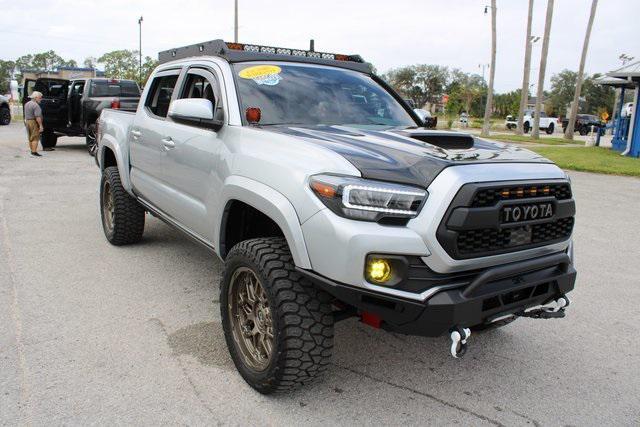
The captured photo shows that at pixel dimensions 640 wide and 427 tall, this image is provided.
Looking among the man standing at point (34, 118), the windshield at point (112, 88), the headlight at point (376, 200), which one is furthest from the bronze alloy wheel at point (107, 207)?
the man standing at point (34, 118)

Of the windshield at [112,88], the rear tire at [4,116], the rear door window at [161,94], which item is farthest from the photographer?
the rear tire at [4,116]

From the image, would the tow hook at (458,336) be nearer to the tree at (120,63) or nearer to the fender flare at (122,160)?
the fender flare at (122,160)

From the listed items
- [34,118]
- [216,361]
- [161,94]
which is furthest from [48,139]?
[216,361]

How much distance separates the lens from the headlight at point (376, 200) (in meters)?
2.53

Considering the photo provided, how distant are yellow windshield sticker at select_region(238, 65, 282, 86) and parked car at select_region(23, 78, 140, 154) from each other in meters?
11.0

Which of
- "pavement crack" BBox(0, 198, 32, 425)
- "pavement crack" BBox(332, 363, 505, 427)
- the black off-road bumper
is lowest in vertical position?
"pavement crack" BBox(0, 198, 32, 425)

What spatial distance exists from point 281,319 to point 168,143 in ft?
7.10

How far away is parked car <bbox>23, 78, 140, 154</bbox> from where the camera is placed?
14.3 metres

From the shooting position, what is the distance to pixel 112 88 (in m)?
15.0

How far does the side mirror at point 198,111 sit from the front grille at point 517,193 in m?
1.77

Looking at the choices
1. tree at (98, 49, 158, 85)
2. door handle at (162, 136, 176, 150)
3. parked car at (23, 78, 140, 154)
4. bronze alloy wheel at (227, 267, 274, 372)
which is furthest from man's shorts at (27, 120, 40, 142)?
tree at (98, 49, 158, 85)

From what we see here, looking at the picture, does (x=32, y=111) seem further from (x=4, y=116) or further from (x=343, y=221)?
(x=343, y=221)

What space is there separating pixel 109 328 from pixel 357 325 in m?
1.76

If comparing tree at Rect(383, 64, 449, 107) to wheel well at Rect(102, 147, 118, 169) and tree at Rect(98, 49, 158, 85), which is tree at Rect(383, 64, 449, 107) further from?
wheel well at Rect(102, 147, 118, 169)
